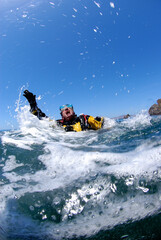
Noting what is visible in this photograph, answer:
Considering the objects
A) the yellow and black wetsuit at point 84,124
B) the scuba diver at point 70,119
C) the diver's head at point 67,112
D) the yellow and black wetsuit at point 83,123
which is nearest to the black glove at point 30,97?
the scuba diver at point 70,119

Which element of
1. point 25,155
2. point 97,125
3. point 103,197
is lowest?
point 103,197

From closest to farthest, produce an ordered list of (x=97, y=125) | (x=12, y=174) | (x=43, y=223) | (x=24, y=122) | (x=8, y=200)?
(x=43, y=223), (x=8, y=200), (x=12, y=174), (x=97, y=125), (x=24, y=122)

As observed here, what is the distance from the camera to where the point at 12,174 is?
107 inches

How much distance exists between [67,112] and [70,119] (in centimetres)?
44

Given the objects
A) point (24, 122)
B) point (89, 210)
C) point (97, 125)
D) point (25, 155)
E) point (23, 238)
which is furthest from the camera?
point (24, 122)

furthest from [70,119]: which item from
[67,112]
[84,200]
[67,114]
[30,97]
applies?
[84,200]

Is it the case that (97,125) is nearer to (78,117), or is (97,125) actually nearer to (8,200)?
(78,117)

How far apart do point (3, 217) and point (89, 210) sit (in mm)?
975

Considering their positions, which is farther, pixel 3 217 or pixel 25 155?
pixel 25 155

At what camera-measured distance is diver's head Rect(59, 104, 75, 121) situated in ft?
26.0

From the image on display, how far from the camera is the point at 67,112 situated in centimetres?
804

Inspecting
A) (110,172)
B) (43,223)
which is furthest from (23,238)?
(110,172)

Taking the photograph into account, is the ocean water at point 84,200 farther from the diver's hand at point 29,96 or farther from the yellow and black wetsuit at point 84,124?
the diver's hand at point 29,96

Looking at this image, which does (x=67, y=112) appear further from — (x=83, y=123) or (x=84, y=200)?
(x=84, y=200)
